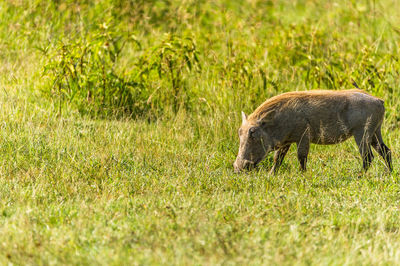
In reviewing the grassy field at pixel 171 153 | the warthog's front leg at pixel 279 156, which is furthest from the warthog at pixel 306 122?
the grassy field at pixel 171 153

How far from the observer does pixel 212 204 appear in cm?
467

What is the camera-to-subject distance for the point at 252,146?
5.72 metres

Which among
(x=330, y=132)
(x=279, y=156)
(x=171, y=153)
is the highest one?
(x=330, y=132)

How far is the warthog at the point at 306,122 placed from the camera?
572 cm

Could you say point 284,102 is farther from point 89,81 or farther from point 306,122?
point 89,81

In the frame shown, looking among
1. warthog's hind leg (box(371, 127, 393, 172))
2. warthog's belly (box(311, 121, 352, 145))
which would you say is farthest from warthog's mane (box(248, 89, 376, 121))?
warthog's hind leg (box(371, 127, 393, 172))

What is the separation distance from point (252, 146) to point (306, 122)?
573 millimetres

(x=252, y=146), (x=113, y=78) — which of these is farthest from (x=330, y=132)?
(x=113, y=78)

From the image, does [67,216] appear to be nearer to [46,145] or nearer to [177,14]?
[46,145]

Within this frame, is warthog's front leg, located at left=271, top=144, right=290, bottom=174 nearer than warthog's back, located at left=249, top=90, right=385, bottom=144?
No

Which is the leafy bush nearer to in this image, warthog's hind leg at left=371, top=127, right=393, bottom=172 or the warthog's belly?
the warthog's belly

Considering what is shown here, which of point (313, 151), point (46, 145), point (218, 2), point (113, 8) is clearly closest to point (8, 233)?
point (46, 145)

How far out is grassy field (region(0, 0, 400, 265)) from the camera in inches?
152

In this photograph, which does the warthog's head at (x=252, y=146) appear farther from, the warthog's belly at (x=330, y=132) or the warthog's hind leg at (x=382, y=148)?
the warthog's hind leg at (x=382, y=148)
